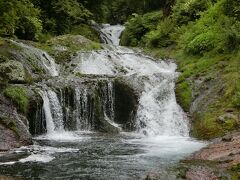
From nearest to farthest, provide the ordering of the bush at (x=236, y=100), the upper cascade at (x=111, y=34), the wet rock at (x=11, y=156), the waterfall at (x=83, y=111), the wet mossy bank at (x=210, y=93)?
the wet rock at (x=11, y=156) < the wet mossy bank at (x=210, y=93) < the bush at (x=236, y=100) < the waterfall at (x=83, y=111) < the upper cascade at (x=111, y=34)

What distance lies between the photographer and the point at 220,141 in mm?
16531

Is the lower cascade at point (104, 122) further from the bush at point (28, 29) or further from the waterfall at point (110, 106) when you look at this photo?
the bush at point (28, 29)

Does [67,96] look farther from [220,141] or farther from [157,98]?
[220,141]

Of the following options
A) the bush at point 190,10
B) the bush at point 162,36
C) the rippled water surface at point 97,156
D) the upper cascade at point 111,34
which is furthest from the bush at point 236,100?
the upper cascade at point 111,34

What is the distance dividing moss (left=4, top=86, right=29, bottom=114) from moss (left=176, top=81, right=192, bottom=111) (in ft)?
23.5

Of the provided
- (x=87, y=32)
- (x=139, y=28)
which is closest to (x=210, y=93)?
(x=139, y=28)

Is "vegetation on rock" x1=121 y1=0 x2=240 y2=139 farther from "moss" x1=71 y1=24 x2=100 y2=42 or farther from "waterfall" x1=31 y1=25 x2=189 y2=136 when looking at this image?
"moss" x1=71 y1=24 x2=100 y2=42

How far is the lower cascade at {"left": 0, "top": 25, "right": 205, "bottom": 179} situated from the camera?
42.7 feet

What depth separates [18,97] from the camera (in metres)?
17.8

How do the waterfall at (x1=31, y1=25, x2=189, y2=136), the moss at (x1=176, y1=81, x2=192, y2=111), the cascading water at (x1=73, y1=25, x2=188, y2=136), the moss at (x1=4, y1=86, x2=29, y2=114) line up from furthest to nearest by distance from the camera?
the moss at (x1=176, y1=81, x2=192, y2=111) → the cascading water at (x1=73, y1=25, x2=188, y2=136) → the waterfall at (x1=31, y1=25, x2=189, y2=136) → the moss at (x1=4, y1=86, x2=29, y2=114)

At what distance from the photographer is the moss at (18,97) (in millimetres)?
17766

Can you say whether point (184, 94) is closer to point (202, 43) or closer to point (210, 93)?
point (210, 93)

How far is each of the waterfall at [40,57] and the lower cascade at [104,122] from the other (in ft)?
0.20

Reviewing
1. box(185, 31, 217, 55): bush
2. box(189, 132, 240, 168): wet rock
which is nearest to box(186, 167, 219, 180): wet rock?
box(189, 132, 240, 168): wet rock
